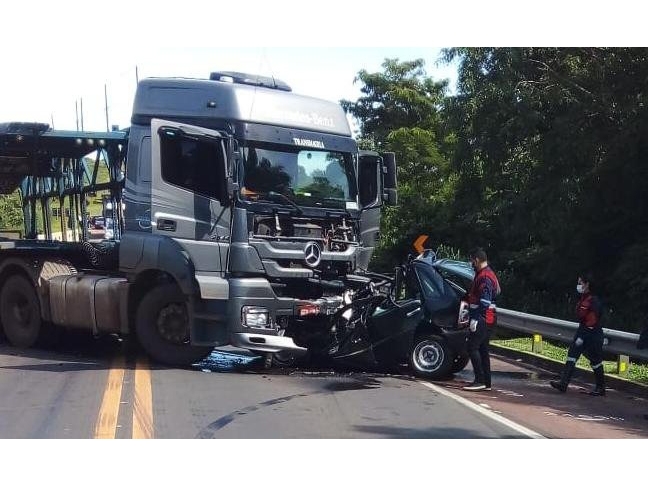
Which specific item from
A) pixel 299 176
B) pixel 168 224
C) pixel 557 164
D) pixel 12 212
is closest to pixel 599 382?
pixel 299 176

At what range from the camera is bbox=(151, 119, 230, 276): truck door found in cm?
915

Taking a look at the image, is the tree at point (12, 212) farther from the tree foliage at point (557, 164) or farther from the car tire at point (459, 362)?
the tree foliage at point (557, 164)

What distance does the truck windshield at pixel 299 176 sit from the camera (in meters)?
9.34

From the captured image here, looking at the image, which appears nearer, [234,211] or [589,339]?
[234,211]

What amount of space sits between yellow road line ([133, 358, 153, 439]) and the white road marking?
3.16 metres

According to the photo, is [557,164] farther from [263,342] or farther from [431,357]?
[263,342]

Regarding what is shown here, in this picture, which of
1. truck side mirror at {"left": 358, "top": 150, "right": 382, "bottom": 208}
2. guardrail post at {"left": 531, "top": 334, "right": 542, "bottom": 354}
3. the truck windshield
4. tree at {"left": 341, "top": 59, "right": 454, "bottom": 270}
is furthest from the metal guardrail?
tree at {"left": 341, "top": 59, "right": 454, "bottom": 270}

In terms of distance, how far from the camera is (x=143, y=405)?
7.55 meters

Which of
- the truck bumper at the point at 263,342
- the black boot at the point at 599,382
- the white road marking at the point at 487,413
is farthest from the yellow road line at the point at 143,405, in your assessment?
the black boot at the point at 599,382

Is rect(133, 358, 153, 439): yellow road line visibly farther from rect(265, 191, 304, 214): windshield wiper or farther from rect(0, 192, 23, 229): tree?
rect(0, 192, 23, 229): tree

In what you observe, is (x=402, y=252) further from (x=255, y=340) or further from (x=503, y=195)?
(x=255, y=340)

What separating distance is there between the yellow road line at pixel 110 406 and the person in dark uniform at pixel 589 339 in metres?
5.13

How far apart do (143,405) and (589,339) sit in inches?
206

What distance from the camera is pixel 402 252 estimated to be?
74.5 ft
